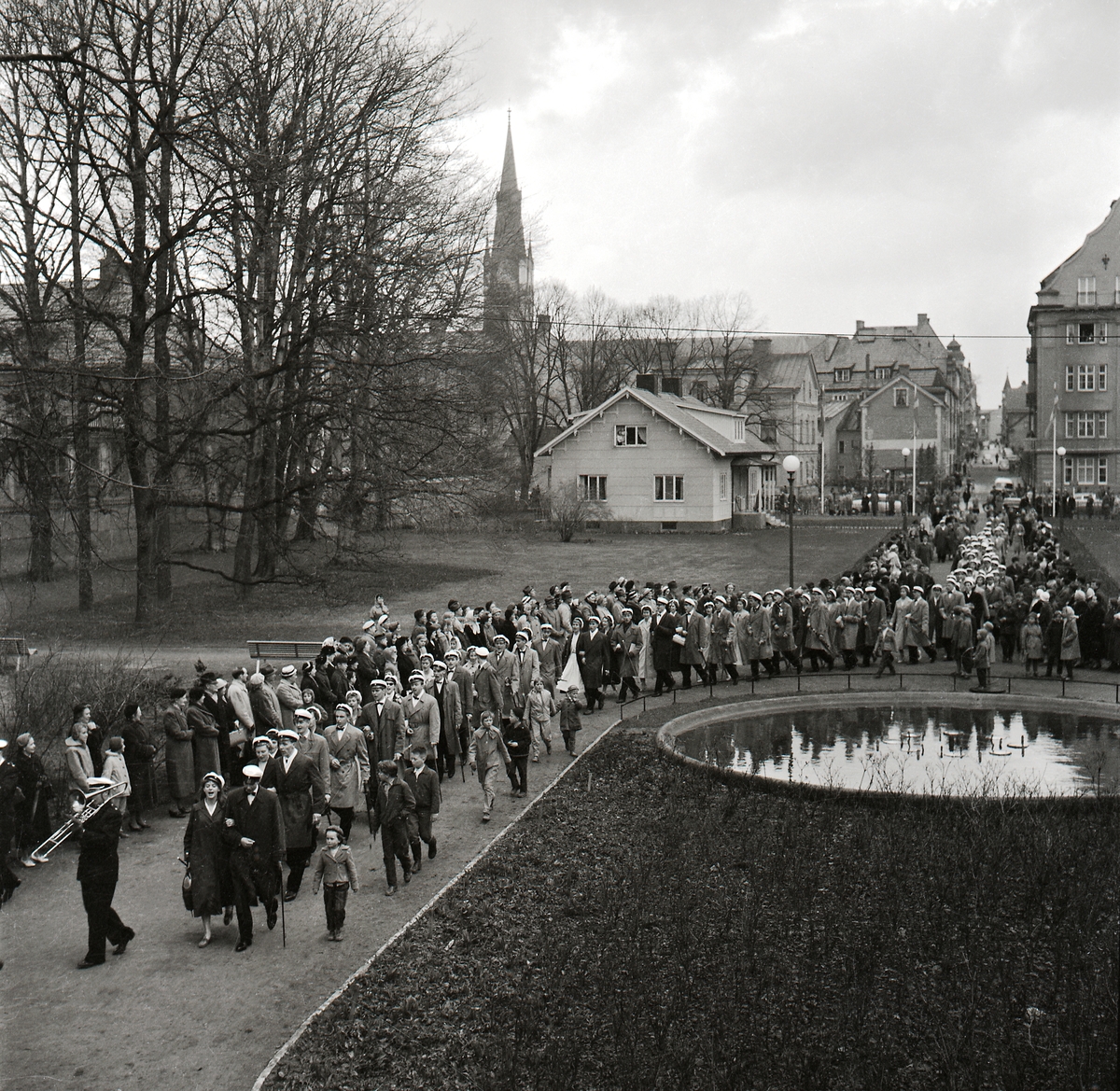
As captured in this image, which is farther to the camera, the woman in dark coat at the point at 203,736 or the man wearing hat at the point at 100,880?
the woman in dark coat at the point at 203,736

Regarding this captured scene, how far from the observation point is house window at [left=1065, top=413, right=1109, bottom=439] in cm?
7112

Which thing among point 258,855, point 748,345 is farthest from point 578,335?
point 258,855

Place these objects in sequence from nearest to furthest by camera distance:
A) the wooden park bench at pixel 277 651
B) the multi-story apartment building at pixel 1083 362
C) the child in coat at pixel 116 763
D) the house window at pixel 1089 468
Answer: the child in coat at pixel 116 763 → the wooden park bench at pixel 277 651 → the multi-story apartment building at pixel 1083 362 → the house window at pixel 1089 468

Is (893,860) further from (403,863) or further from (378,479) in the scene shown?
(378,479)

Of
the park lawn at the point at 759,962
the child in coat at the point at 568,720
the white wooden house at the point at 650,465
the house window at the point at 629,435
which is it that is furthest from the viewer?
the house window at the point at 629,435

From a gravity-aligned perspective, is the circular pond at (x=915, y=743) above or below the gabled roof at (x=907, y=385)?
below

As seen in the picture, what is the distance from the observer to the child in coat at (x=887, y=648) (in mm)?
21266

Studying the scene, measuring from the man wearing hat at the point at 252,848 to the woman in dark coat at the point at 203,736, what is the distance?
3.94 meters

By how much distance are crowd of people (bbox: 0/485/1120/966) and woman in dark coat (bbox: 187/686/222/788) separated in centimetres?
2

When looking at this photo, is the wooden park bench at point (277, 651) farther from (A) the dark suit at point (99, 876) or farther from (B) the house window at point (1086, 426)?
(B) the house window at point (1086, 426)

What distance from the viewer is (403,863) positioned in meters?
11.7

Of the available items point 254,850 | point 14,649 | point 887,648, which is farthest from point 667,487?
point 254,850

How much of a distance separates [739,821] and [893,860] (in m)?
1.98

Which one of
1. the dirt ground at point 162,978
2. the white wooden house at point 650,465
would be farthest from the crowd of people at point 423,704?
the white wooden house at point 650,465
